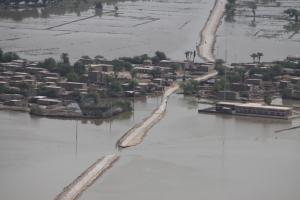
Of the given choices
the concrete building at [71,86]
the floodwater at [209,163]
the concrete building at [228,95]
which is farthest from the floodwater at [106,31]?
the floodwater at [209,163]

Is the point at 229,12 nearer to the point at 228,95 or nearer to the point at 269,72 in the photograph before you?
the point at 269,72

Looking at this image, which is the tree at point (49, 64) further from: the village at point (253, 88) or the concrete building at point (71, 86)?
the village at point (253, 88)

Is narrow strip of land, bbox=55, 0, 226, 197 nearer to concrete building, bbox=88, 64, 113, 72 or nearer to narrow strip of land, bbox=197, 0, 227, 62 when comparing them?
narrow strip of land, bbox=197, 0, 227, 62

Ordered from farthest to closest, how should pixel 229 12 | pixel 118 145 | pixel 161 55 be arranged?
pixel 229 12
pixel 161 55
pixel 118 145

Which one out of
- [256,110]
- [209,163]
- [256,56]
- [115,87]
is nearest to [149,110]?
[115,87]

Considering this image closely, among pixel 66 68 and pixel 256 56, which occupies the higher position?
pixel 256 56

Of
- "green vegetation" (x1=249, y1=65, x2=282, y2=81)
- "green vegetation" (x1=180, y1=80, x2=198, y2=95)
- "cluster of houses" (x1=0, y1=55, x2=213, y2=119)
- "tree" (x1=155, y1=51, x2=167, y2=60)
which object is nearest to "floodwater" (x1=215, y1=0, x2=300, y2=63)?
"tree" (x1=155, y1=51, x2=167, y2=60)

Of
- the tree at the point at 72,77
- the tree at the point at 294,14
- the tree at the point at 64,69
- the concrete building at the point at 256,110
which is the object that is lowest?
the concrete building at the point at 256,110

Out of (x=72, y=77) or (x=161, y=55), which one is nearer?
(x=72, y=77)
